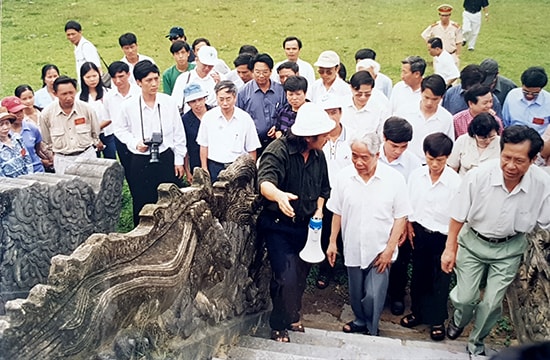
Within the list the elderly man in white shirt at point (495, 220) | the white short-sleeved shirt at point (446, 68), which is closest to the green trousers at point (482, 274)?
the elderly man in white shirt at point (495, 220)

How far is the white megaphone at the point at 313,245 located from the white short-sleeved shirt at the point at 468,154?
4.97 ft

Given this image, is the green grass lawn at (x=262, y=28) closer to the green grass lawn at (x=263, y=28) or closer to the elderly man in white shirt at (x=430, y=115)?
the green grass lawn at (x=263, y=28)

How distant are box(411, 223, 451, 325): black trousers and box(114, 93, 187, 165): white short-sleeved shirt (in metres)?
2.73

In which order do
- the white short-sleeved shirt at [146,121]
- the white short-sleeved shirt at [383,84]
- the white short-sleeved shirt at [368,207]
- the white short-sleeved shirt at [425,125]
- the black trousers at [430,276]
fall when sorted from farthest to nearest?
the white short-sleeved shirt at [383,84] < the white short-sleeved shirt at [146,121] < the white short-sleeved shirt at [425,125] < the black trousers at [430,276] < the white short-sleeved shirt at [368,207]

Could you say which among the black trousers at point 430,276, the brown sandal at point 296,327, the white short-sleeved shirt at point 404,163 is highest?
the white short-sleeved shirt at point 404,163

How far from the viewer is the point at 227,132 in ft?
20.0

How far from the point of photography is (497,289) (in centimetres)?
439

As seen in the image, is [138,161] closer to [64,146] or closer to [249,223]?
[64,146]

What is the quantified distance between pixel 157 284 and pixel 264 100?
3.46 m

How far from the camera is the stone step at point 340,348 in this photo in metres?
4.46

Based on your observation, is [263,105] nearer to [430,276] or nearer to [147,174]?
[147,174]

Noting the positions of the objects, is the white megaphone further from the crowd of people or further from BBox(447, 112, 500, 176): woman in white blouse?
BBox(447, 112, 500, 176): woman in white blouse

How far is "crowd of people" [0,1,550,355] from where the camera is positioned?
14.3 ft

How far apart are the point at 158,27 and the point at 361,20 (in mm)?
4027
